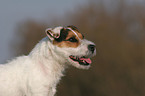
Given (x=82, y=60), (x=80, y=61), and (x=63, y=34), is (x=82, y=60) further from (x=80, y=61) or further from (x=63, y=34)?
(x=63, y=34)

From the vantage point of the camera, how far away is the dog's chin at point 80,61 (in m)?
10.3

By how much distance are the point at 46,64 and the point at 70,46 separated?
96cm

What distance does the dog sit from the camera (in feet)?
31.4

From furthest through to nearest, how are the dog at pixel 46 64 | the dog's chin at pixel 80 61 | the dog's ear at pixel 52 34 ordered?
the dog's chin at pixel 80 61 → the dog's ear at pixel 52 34 → the dog at pixel 46 64

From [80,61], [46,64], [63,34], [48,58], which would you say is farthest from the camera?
[80,61]

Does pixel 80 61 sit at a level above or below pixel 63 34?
below

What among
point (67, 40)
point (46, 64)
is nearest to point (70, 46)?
point (67, 40)

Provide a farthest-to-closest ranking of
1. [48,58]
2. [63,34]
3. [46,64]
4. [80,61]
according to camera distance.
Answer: [80,61] → [63,34] → [48,58] → [46,64]

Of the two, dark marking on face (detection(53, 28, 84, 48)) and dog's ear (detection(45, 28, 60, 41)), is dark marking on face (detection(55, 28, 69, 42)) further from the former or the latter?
dog's ear (detection(45, 28, 60, 41))

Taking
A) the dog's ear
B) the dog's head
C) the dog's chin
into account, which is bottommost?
the dog's chin

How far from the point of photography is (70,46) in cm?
1014

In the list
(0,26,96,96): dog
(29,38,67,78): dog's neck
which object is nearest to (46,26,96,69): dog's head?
(0,26,96,96): dog

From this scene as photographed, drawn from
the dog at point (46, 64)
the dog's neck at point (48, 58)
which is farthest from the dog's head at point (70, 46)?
the dog's neck at point (48, 58)

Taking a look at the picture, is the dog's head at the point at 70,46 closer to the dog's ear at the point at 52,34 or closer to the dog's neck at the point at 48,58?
the dog's ear at the point at 52,34
